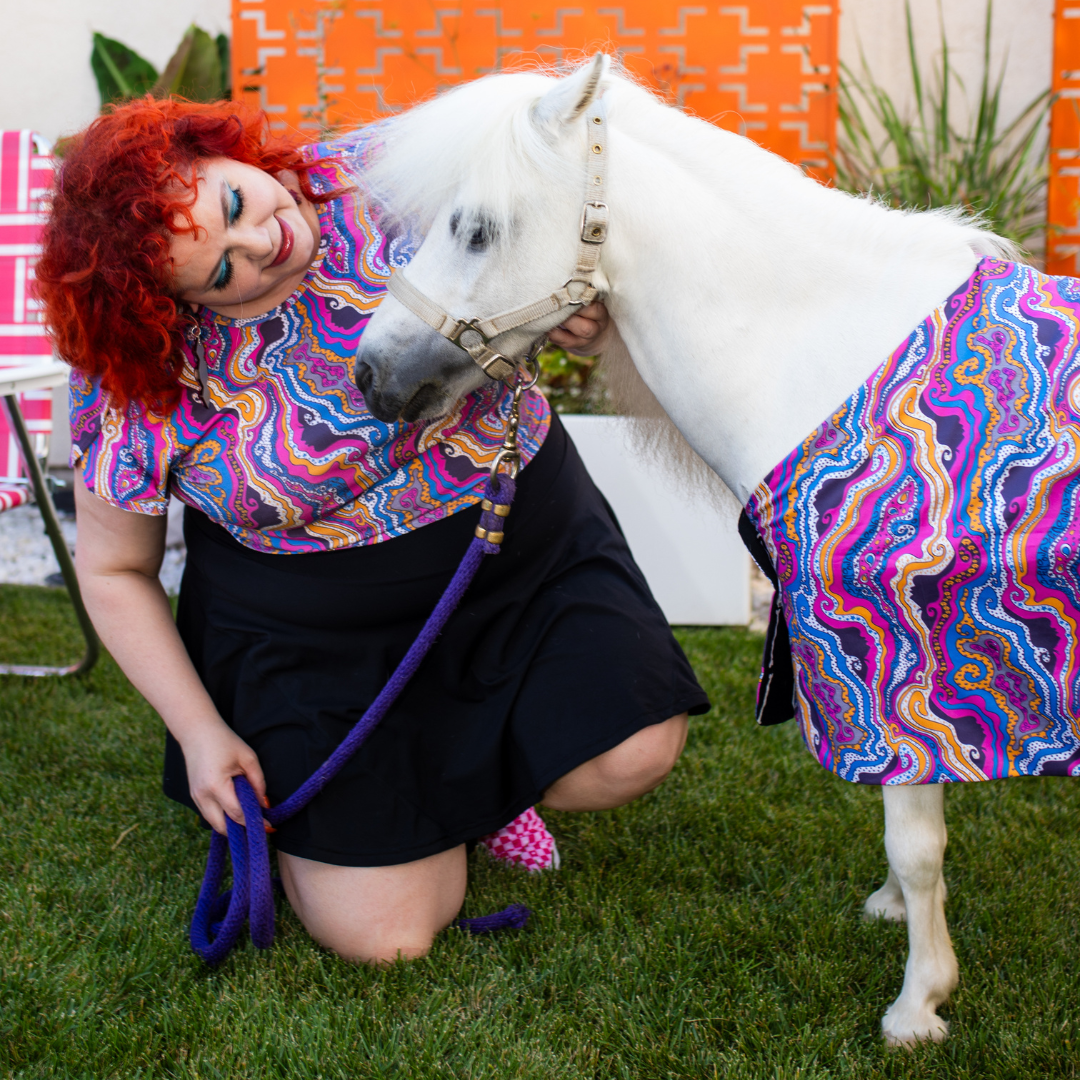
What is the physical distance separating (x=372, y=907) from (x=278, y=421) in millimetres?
776

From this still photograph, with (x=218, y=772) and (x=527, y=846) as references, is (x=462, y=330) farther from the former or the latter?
(x=527, y=846)

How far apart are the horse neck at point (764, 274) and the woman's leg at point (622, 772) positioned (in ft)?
1.82

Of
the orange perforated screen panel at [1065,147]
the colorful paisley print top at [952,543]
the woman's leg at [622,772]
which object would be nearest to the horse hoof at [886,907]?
the woman's leg at [622,772]

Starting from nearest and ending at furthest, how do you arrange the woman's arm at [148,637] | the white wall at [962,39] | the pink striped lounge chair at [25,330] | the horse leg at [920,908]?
the horse leg at [920,908] < the woman's arm at [148,637] < the pink striped lounge chair at [25,330] < the white wall at [962,39]

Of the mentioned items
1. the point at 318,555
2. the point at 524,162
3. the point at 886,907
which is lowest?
the point at 886,907

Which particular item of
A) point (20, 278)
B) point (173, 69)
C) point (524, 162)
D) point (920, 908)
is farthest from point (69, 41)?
point (920, 908)

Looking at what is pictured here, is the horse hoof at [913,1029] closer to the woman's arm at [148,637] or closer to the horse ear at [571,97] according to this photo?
the woman's arm at [148,637]

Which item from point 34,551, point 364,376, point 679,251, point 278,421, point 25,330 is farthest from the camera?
point 34,551

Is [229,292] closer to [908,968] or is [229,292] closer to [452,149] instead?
[452,149]

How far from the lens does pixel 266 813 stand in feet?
5.10

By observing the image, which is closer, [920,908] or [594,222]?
[594,222]

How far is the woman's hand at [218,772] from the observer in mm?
1493

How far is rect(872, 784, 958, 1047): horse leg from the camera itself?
4.15ft

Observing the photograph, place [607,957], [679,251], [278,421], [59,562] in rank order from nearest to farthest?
[679,251] < [278,421] < [607,957] < [59,562]
